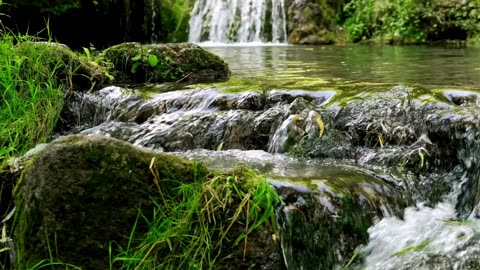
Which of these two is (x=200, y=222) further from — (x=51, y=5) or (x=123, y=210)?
(x=51, y=5)

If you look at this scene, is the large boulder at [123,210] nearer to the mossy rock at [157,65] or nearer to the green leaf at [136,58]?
the mossy rock at [157,65]

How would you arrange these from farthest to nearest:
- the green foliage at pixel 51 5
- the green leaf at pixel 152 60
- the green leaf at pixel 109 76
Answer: the green foliage at pixel 51 5 < the green leaf at pixel 152 60 < the green leaf at pixel 109 76

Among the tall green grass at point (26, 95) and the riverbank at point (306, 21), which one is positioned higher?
the riverbank at point (306, 21)

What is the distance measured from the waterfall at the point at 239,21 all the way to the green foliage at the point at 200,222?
38.5 feet

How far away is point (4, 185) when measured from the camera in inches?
86.6

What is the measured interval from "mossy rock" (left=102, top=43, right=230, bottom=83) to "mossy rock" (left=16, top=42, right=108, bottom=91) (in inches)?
14.8

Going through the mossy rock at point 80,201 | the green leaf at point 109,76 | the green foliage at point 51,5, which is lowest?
the mossy rock at point 80,201

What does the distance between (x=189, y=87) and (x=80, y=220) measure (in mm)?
2600

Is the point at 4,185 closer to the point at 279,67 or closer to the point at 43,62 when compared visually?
the point at 43,62

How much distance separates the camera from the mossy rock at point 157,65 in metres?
4.90

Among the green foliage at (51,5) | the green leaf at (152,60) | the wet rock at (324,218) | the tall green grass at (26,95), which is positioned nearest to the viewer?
the wet rock at (324,218)

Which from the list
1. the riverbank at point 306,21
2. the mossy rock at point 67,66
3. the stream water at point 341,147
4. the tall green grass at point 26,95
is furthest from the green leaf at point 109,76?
the riverbank at point 306,21

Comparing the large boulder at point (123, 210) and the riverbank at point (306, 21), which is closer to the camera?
the large boulder at point (123, 210)

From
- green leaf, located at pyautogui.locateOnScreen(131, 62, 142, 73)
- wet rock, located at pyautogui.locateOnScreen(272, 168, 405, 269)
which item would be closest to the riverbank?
green leaf, located at pyautogui.locateOnScreen(131, 62, 142, 73)
